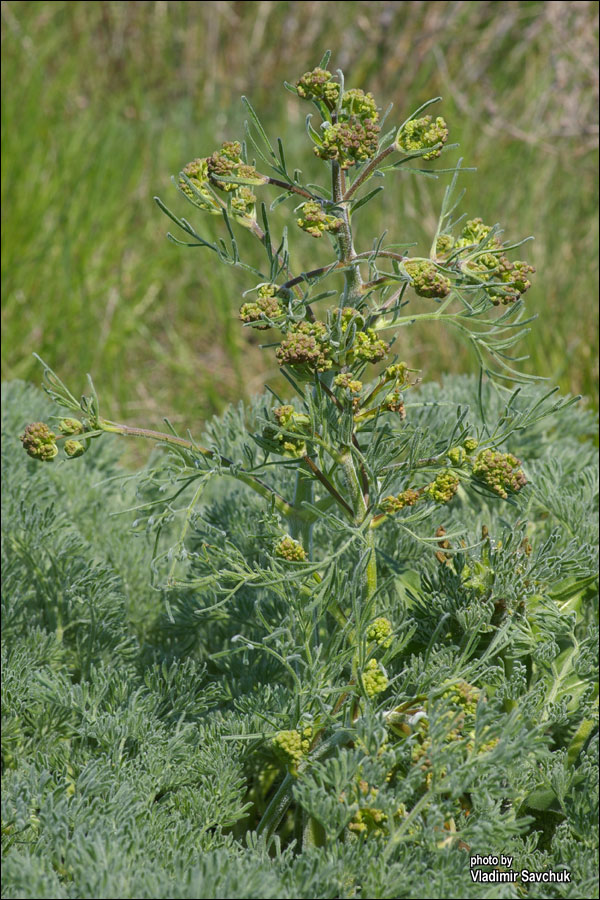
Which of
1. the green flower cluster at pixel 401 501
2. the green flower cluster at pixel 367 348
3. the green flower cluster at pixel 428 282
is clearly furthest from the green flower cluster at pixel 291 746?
the green flower cluster at pixel 428 282

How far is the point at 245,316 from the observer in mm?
1386

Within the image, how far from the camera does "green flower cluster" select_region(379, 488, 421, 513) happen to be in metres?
1.46

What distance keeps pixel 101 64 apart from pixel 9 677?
482 centimetres

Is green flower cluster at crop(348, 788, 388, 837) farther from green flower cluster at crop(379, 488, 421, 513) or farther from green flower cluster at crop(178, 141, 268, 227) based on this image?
green flower cluster at crop(178, 141, 268, 227)

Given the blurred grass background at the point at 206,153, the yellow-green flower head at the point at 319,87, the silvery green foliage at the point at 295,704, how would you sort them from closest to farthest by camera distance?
the silvery green foliage at the point at 295,704, the yellow-green flower head at the point at 319,87, the blurred grass background at the point at 206,153

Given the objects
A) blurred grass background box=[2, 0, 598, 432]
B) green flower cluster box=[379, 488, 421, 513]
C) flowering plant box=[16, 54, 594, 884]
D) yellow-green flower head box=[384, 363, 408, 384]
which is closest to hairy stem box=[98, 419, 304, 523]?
flowering plant box=[16, 54, 594, 884]

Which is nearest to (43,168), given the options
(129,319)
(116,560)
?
(129,319)

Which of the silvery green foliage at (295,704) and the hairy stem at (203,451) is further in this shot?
the hairy stem at (203,451)

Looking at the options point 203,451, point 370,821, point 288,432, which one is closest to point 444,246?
point 288,432

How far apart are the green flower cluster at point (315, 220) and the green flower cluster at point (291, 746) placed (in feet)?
2.44

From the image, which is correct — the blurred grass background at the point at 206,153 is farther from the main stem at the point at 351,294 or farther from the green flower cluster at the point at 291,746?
the green flower cluster at the point at 291,746

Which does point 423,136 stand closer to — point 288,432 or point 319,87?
point 319,87

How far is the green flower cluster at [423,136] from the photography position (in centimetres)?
142

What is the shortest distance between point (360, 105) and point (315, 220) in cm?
20
